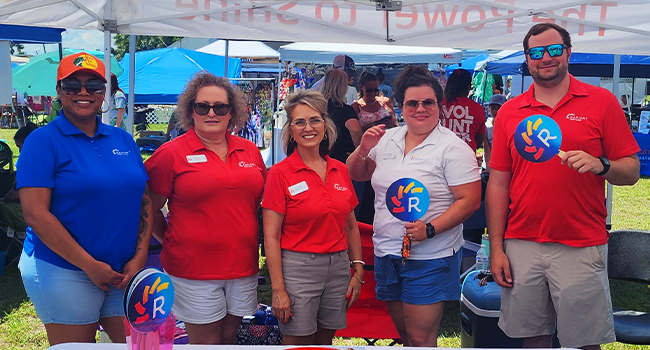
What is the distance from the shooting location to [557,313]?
8.13ft

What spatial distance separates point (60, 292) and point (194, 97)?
958 mm

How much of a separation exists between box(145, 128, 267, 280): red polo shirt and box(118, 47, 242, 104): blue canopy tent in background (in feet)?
39.7

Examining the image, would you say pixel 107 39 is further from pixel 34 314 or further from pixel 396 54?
pixel 396 54

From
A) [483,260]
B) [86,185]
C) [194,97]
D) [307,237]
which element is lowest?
[483,260]

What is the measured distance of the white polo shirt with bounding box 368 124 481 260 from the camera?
2506mm

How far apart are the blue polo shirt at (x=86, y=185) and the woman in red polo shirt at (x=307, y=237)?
0.56m

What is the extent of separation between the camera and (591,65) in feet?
28.3

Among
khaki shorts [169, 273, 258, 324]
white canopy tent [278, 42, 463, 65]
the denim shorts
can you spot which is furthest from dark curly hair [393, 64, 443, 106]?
white canopy tent [278, 42, 463, 65]

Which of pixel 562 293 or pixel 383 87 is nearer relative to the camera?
pixel 562 293

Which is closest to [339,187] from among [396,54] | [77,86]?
[77,86]

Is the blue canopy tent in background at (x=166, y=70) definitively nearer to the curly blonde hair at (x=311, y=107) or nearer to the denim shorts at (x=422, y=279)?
the curly blonde hair at (x=311, y=107)

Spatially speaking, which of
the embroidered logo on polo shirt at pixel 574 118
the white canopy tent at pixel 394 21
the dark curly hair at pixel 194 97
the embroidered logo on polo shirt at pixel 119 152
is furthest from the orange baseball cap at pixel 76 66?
the embroidered logo on polo shirt at pixel 574 118

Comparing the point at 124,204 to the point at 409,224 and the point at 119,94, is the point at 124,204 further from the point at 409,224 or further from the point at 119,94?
the point at 119,94

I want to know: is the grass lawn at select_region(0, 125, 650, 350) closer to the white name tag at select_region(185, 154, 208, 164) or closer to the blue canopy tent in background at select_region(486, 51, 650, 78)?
the white name tag at select_region(185, 154, 208, 164)
